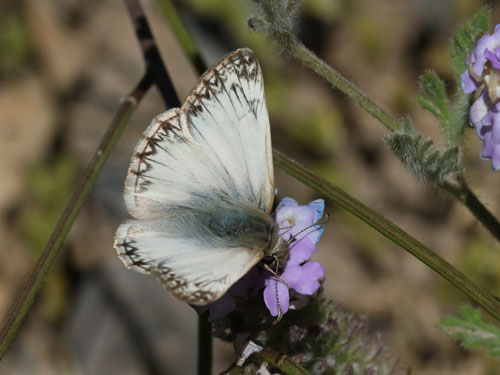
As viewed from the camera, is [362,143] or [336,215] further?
[362,143]

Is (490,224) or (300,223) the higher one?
(490,224)

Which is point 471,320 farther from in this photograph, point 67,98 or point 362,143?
point 67,98

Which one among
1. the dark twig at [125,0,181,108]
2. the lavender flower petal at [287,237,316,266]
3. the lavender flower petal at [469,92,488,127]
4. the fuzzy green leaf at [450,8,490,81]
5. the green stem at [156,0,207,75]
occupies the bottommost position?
the lavender flower petal at [287,237,316,266]

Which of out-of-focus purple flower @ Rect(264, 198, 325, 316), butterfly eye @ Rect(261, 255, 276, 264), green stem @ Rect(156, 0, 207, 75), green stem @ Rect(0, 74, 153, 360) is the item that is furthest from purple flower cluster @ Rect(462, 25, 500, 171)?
green stem @ Rect(0, 74, 153, 360)

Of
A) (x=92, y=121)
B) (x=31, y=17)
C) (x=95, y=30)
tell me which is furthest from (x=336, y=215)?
(x=31, y=17)

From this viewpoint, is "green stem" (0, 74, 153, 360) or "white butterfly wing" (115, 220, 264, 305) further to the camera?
"green stem" (0, 74, 153, 360)

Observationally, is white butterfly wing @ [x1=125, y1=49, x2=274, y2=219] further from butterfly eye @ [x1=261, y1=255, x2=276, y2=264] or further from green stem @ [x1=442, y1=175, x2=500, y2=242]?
green stem @ [x1=442, y1=175, x2=500, y2=242]

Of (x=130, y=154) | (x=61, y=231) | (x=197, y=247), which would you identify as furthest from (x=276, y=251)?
(x=130, y=154)
